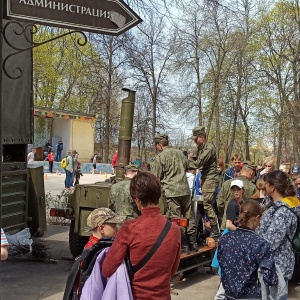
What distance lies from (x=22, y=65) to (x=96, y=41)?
1.22 meters

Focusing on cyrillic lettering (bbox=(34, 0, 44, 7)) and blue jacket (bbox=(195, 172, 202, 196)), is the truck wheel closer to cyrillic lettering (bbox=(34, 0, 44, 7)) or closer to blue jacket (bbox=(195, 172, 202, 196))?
blue jacket (bbox=(195, 172, 202, 196))

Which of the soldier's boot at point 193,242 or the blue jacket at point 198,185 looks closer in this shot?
the soldier's boot at point 193,242

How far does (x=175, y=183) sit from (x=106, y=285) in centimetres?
424

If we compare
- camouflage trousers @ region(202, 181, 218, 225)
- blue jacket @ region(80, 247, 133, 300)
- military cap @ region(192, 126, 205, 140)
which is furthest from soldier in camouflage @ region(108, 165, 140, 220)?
blue jacket @ region(80, 247, 133, 300)

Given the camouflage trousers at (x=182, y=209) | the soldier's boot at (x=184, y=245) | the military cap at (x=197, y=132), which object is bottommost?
the soldier's boot at (x=184, y=245)

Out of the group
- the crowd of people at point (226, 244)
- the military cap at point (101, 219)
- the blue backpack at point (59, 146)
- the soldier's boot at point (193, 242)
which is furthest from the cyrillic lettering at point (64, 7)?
the blue backpack at point (59, 146)

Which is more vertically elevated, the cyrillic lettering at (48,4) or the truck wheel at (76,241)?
the cyrillic lettering at (48,4)

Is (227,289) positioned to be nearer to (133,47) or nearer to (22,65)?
(22,65)

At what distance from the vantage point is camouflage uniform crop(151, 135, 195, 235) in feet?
24.1

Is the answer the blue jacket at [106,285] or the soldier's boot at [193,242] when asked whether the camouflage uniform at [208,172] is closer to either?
the soldier's boot at [193,242]

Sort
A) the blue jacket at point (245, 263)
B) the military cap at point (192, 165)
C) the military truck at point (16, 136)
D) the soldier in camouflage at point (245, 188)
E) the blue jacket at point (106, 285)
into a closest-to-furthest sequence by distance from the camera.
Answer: the blue jacket at point (106, 285) < the blue jacket at point (245, 263) < the military truck at point (16, 136) < the soldier in camouflage at point (245, 188) < the military cap at point (192, 165)

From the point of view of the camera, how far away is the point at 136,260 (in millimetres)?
3107

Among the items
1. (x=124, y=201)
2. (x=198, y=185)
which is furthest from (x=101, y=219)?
(x=198, y=185)

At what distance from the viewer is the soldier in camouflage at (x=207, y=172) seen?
26.9 feet
